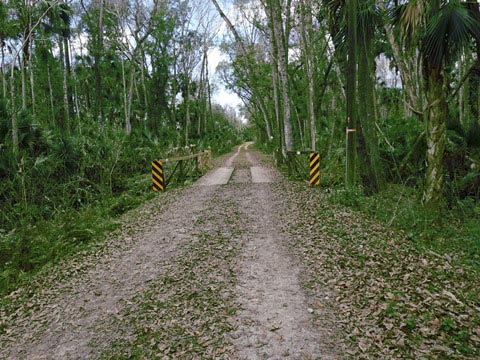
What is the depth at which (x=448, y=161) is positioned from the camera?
8719 mm

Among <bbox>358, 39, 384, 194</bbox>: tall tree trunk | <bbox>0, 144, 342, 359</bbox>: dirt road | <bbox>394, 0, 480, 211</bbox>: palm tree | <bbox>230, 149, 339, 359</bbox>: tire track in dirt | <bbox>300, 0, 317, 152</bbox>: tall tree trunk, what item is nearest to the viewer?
<bbox>230, 149, 339, 359</bbox>: tire track in dirt

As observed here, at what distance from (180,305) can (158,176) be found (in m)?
8.39

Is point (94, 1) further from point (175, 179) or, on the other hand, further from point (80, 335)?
point (80, 335)

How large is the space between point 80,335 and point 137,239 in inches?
127

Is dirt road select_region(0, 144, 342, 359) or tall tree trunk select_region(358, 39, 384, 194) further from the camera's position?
tall tree trunk select_region(358, 39, 384, 194)

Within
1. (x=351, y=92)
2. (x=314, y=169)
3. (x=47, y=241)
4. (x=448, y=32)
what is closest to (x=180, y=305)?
(x=47, y=241)

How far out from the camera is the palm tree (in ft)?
18.6

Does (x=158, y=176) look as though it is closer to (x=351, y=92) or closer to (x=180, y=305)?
(x=351, y=92)

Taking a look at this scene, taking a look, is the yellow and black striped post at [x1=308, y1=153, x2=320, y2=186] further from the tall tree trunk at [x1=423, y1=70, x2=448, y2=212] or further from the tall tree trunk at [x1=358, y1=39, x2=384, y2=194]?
the tall tree trunk at [x1=423, y1=70, x2=448, y2=212]

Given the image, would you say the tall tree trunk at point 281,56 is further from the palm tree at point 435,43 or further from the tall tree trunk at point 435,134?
the tall tree trunk at point 435,134

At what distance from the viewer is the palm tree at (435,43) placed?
18.6 feet

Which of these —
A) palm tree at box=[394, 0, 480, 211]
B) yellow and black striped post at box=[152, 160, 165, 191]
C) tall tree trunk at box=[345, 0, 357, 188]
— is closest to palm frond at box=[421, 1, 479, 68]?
palm tree at box=[394, 0, 480, 211]

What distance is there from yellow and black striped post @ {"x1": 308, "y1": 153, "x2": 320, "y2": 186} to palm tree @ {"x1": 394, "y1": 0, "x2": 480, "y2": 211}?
4.71 metres

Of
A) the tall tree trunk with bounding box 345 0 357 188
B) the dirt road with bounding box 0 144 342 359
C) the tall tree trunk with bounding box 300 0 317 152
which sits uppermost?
the tall tree trunk with bounding box 300 0 317 152
